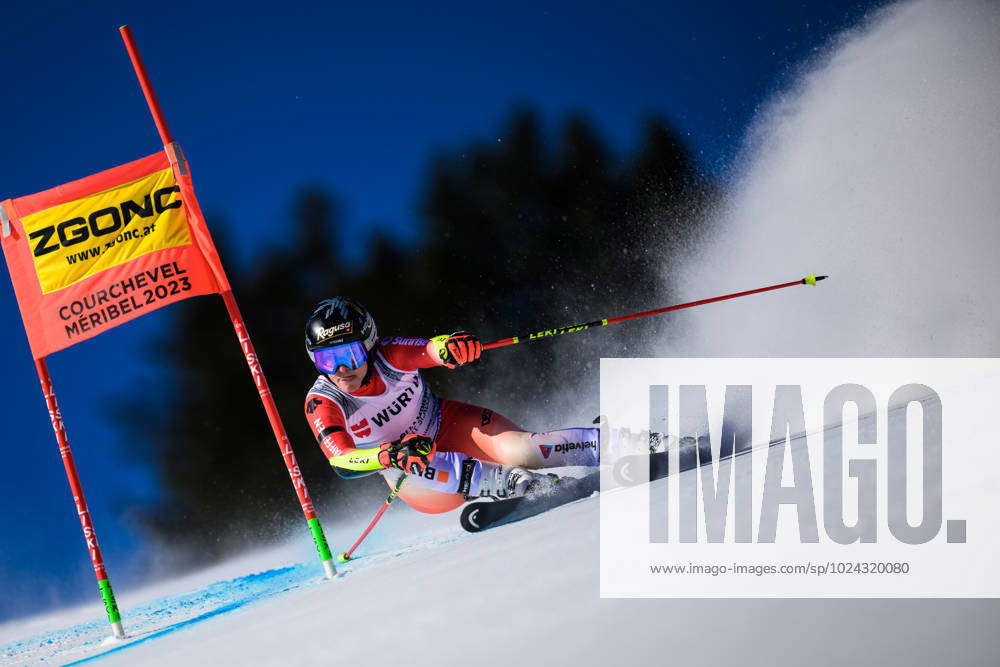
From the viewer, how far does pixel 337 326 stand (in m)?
4.26

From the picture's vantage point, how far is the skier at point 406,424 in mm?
4270

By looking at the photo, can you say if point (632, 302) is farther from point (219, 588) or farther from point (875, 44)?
point (219, 588)

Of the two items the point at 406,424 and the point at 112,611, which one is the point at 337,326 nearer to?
the point at 406,424

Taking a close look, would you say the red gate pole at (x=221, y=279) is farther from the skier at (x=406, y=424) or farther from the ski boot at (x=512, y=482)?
the ski boot at (x=512, y=482)

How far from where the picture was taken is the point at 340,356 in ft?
14.1

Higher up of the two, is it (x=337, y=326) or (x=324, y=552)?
(x=337, y=326)

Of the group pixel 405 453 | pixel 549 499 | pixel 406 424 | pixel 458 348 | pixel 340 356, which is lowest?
pixel 549 499

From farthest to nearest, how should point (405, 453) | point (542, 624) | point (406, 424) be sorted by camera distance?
1. point (406, 424)
2. point (405, 453)
3. point (542, 624)

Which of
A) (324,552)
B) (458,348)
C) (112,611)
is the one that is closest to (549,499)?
(458,348)

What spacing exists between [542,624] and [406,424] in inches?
113

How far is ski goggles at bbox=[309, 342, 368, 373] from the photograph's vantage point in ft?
14.0

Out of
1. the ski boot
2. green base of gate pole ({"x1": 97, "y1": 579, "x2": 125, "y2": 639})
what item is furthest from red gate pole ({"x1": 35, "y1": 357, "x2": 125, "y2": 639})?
the ski boot

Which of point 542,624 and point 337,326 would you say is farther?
point 337,326

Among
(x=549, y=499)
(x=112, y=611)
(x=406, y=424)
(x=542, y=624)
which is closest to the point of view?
(x=542, y=624)
